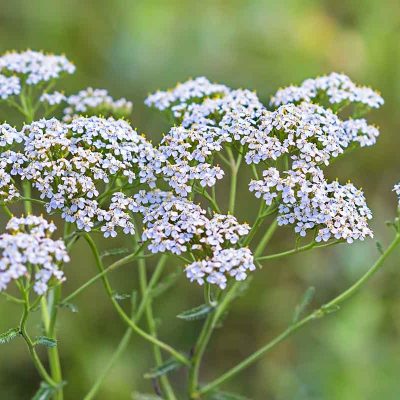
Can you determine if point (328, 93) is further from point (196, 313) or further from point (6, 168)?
point (6, 168)

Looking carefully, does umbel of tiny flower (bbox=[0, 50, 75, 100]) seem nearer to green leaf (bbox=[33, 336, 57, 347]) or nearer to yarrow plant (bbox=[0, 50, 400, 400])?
yarrow plant (bbox=[0, 50, 400, 400])

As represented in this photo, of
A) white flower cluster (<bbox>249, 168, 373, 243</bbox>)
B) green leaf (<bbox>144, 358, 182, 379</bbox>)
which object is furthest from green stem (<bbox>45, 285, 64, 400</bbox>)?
white flower cluster (<bbox>249, 168, 373, 243</bbox>)

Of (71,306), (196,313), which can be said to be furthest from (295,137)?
(71,306)

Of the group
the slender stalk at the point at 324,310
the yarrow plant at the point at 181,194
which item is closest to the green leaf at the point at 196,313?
the yarrow plant at the point at 181,194

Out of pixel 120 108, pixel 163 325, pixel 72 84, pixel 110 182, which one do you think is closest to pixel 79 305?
pixel 163 325

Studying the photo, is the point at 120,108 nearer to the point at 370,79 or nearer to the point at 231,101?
the point at 231,101

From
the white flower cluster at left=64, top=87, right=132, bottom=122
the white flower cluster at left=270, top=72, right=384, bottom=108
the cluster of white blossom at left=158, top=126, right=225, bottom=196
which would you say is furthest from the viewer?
the white flower cluster at left=64, top=87, right=132, bottom=122

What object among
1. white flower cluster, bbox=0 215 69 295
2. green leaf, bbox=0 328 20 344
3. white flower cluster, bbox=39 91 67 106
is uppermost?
white flower cluster, bbox=39 91 67 106

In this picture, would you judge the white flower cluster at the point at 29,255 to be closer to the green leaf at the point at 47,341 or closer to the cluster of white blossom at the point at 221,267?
the green leaf at the point at 47,341
